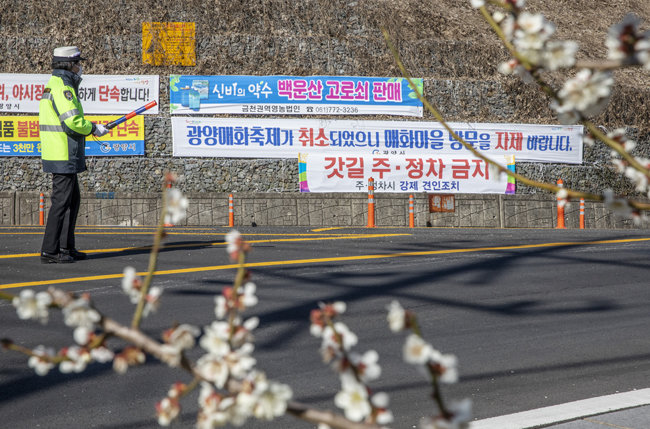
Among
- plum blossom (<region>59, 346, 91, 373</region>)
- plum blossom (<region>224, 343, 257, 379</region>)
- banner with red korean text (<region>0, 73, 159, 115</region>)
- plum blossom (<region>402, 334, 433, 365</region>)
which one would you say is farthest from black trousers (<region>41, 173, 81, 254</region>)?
banner with red korean text (<region>0, 73, 159, 115</region>)

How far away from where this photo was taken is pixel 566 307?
6.30 m

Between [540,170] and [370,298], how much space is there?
19.4 metres

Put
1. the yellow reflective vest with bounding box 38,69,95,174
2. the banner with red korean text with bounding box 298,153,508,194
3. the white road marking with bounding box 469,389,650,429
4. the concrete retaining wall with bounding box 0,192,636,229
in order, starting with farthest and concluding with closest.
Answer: the banner with red korean text with bounding box 298,153,508,194, the concrete retaining wall with bounding box 0,192,636,229, the yellow reflective vest with bounding box 38,69,95,174, the white road marking with bounding box 469,389,650,429

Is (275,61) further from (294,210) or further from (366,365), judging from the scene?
(366,365)

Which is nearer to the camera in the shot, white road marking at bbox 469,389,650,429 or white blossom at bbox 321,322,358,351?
white blossom at bbox 321,322,358,351

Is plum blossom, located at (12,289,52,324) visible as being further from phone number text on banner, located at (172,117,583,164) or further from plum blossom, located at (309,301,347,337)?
phone number text on banner, located at (172,117,583,164)

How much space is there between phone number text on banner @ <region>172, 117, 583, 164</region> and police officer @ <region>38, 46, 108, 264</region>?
44.4 feet

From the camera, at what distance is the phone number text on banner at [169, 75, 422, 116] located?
2188cm

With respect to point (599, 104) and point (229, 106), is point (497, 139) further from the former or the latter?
point (599, 104)

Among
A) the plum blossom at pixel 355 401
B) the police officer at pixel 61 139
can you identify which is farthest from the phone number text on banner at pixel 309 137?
the plum blossom at pixel 355 401

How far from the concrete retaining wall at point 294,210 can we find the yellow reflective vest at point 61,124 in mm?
11988

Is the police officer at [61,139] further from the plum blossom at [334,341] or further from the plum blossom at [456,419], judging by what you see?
the plum blossom at [456,419]

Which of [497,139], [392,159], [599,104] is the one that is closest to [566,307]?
[599,104]

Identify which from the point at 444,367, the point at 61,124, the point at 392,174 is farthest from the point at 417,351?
the point at 392,174
